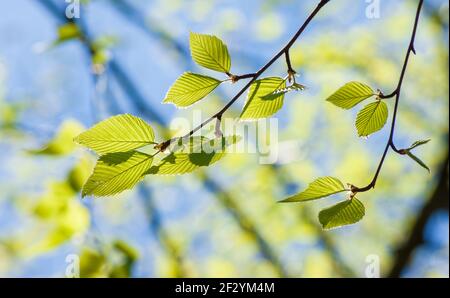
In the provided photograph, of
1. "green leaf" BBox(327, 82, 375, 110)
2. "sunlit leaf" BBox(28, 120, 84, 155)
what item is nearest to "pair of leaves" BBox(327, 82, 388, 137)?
"green leaf" BBox(327, 82, 375, 110)

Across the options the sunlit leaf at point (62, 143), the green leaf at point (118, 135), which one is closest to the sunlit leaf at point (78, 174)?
the sunlit leaf at point (62, 143)

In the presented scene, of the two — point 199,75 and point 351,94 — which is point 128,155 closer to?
point 199,75

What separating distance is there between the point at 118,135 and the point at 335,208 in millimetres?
204

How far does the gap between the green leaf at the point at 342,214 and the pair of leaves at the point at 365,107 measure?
0.24 feet

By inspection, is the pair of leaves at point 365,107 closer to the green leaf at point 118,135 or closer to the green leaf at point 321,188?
the green leaf at point 321,188

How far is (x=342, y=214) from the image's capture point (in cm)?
42

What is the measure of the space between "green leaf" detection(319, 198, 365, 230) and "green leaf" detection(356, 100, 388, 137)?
0.07 meters

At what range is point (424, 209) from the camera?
3338mm

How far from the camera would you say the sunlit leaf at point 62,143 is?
922 mm

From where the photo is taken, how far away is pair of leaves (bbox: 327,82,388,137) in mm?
442

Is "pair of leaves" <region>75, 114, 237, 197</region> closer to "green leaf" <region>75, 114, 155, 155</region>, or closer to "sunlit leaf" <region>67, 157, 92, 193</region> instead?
"green leaf" <region>75, 114, 155, 155</region>

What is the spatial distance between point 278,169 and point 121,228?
2.02 meters

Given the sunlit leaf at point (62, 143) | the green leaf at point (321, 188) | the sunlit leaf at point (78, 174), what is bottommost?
the green leaf at point (321, 188)
